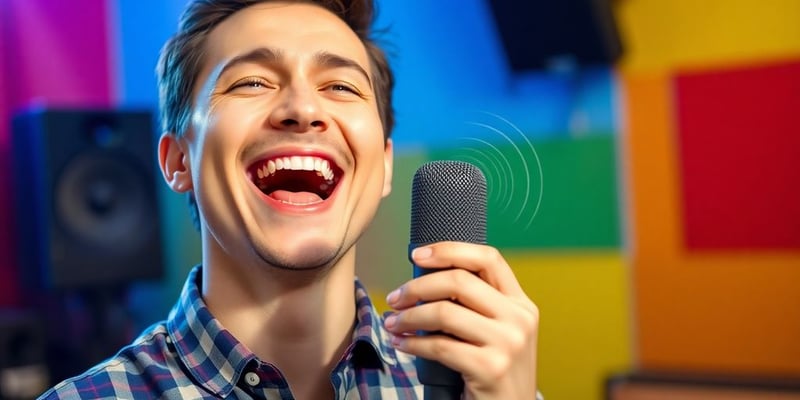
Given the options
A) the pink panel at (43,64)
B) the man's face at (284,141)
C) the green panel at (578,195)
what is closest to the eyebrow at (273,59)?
the man's face at (284,141)

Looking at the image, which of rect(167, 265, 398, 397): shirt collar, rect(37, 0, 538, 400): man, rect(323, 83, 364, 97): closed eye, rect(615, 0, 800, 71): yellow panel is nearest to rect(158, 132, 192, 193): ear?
rect(37, 0, 538, 400): man

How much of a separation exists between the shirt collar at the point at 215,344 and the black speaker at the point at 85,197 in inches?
72.2

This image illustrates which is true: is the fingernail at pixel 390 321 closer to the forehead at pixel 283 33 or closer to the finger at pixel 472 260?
the finger at pixel 472 260

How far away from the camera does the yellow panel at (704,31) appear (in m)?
2.44

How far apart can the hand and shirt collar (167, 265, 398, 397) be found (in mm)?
337

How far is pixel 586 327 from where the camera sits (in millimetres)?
2691

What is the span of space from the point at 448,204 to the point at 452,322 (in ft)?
0.44

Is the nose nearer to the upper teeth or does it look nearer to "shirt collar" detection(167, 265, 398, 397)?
the upper teeth

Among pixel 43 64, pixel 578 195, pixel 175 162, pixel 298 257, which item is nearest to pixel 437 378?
pixel 298 257

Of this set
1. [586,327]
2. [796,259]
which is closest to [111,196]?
[586,327]

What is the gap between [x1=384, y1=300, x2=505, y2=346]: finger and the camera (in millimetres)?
866

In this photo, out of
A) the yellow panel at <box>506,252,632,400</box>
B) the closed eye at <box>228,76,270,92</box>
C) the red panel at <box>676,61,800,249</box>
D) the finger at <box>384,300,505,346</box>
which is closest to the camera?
the finger at <box>384,300,505,346</box>

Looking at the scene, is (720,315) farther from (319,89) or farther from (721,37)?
(319,89)

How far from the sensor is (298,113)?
115 cm
